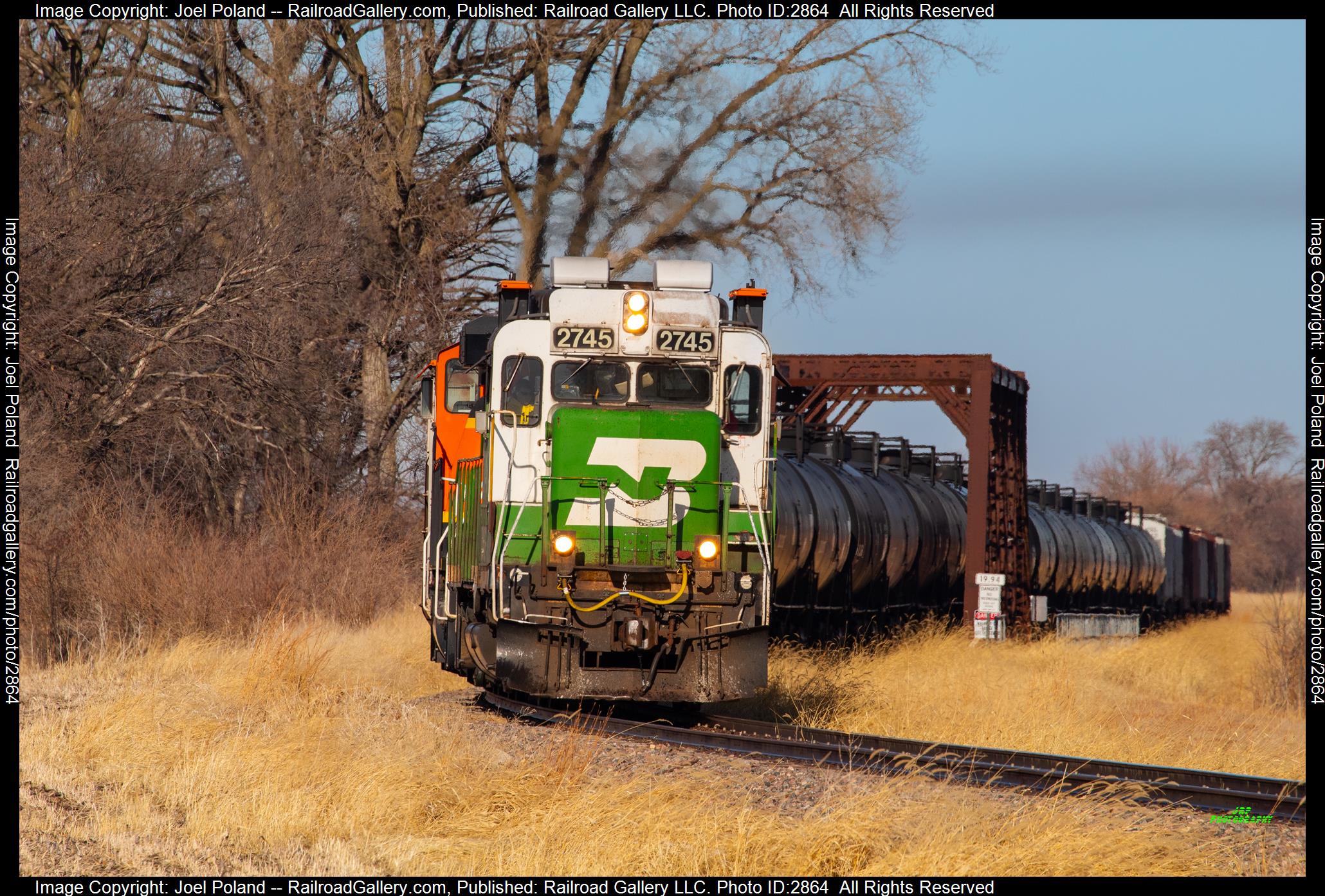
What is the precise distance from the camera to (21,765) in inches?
352

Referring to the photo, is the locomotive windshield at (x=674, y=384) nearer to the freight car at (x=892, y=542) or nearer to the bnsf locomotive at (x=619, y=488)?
the bnsf locomotive at (x=619, y=488)

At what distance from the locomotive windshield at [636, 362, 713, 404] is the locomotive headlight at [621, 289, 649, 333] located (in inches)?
13.4

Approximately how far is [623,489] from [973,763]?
3833 mm

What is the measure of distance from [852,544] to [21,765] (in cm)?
1260

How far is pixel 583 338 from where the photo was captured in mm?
11430

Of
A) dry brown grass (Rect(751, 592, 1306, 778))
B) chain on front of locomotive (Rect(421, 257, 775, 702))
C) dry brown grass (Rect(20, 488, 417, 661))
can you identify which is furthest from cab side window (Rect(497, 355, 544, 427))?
dry brown grass (Rect(20, 488, 417, 661))

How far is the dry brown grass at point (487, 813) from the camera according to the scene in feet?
20.6

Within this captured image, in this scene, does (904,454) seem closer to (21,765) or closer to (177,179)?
(177,179)

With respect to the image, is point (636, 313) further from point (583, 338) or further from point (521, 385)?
point (521, 385)

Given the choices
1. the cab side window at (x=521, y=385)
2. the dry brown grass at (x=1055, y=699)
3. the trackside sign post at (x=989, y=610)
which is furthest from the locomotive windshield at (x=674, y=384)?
the trackside sign post at (x=989, y=610)

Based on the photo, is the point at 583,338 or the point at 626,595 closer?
the point at 626,595

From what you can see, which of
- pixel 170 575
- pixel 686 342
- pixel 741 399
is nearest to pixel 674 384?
pixel 686 342

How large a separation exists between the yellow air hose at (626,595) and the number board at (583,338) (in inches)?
80.8
